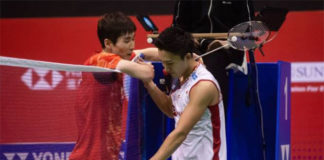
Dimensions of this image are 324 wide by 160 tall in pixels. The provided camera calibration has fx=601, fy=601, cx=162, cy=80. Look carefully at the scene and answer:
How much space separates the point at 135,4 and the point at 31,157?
4.26 metres

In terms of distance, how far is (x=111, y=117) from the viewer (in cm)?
302

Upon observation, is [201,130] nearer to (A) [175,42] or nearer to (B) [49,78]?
(A) [175,42]

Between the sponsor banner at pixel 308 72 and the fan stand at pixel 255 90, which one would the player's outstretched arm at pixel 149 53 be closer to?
the fan stand at pixel 255 90

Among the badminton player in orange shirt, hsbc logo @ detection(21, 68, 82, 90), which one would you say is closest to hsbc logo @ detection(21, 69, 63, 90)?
hsbc logo @ detection(21, 68, 82, 90)

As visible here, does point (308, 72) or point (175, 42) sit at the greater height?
point (175, 42)

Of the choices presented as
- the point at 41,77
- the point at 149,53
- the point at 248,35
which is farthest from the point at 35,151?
the point at 248,35

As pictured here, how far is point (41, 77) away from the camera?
2986mm

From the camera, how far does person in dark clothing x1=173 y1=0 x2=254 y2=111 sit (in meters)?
3.76

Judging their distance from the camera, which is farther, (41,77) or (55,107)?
(41,77)

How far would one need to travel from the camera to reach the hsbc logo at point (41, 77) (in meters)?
2.57

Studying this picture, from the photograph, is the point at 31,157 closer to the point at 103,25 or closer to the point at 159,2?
the point at 103,25

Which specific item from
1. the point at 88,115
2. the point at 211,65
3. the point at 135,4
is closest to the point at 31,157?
the point at 88,115

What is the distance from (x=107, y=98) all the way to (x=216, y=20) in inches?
46.7

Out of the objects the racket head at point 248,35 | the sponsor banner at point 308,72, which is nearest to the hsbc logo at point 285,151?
the racket head at point 248,35
